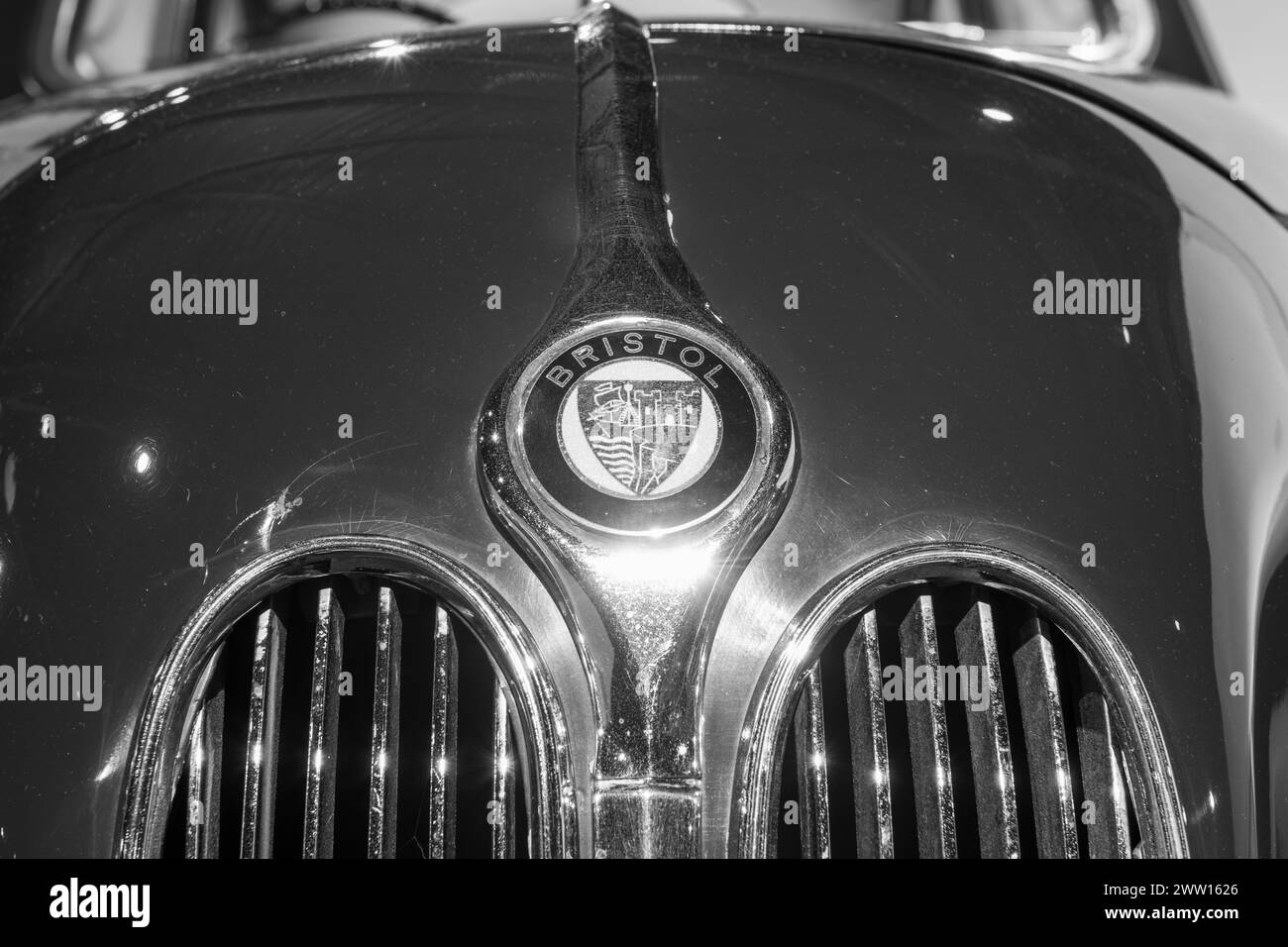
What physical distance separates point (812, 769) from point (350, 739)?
32cm

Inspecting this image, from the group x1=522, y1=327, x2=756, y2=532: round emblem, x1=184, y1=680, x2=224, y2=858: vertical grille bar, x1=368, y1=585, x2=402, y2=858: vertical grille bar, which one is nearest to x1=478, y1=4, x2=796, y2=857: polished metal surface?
x1=522, y1=327, x2=756, y2=532: round emblem

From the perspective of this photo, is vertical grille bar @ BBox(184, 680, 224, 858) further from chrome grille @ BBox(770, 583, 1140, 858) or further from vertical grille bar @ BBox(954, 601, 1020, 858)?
vertical grille bar @ BBox(954, 601, 1020, 858)

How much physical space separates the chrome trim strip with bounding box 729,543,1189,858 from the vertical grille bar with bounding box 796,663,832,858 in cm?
2

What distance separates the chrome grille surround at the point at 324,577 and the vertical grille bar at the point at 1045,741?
12.9 inches

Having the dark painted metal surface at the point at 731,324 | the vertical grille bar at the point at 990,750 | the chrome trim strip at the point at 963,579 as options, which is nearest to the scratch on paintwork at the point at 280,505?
the dark painted metal surface at the point at 731,324

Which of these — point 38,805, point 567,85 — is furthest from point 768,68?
point 38,805

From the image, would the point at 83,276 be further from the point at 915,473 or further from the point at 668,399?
the point at 915,473

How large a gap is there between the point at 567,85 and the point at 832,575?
0.49 metres

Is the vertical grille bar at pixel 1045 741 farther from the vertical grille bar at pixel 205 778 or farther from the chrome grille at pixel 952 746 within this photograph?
the vertical grille bar at pixel 205 778

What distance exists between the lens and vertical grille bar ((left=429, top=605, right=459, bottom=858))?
0.82 meters

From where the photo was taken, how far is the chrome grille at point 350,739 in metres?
0.82

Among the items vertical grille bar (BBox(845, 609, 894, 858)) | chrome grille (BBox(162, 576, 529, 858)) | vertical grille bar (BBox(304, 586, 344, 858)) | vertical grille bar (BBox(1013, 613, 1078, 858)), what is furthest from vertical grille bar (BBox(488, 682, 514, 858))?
vertical grille bar (BBox(1013, 613, 1078, 858))

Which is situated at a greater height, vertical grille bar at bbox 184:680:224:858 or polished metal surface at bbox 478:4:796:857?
polished metal surface at bbox 478:4:796:857

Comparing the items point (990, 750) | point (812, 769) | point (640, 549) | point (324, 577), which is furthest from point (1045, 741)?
point (324, 577)
